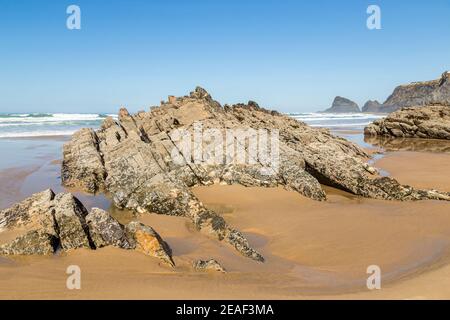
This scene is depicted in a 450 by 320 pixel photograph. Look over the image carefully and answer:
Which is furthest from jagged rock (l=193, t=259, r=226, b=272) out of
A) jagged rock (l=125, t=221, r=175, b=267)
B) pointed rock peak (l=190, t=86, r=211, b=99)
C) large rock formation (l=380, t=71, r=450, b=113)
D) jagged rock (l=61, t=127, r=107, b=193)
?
large rock formation (l=380, t=71, r=450, b=113)

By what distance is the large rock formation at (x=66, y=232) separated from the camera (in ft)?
20.4

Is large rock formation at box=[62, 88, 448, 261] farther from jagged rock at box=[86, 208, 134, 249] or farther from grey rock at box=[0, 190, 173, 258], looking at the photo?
jagged rock at box=[86, 208, 134, 249]

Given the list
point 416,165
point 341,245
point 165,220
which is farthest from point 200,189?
point 416,165

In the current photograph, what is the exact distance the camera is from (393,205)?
11.5 m

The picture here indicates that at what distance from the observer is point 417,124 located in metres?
37.6

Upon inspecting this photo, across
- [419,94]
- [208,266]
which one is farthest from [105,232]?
[419,94]

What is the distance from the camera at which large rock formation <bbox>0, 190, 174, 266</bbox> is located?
6227mm

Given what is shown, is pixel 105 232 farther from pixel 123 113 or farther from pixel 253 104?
pixel 253 104

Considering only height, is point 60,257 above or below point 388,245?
above

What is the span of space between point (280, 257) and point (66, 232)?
424cm

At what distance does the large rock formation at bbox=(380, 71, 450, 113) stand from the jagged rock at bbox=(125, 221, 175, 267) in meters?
104

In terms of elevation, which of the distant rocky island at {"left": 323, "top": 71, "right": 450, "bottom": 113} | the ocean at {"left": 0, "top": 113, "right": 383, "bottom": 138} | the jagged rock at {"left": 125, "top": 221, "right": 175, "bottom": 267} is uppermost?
the distant rocky island at {"left": 323, "top": 71, "right": 450, "bottom": 113}
